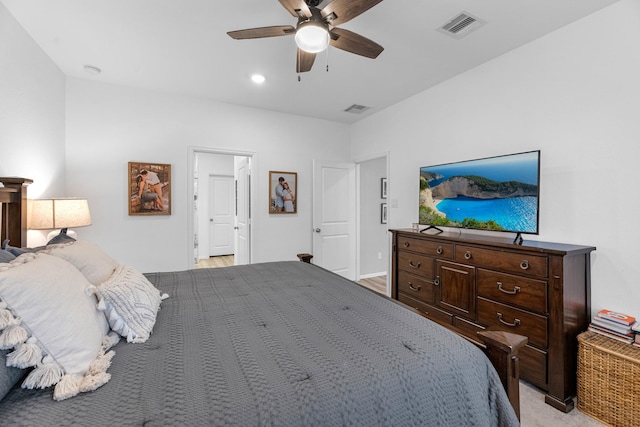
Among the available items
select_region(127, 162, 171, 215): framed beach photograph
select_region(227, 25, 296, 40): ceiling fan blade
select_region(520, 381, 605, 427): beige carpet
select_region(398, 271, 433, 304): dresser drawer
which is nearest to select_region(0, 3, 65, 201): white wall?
select_region(127, 162, 171, 215): framed beach photograph

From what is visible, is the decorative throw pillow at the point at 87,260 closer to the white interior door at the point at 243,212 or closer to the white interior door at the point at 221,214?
the white interior door at the point at 243,212

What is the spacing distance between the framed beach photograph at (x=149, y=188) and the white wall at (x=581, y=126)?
11.5 ft

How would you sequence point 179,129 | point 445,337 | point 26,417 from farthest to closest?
point 179,129 → point 445,337 → point 26,417

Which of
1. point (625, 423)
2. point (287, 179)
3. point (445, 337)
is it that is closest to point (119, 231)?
point (287, 179)

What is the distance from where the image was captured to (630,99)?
1953mm

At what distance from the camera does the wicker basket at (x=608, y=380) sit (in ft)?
5.56

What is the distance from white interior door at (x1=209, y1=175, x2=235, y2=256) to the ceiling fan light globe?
226 inches

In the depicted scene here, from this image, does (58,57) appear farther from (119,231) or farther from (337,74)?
(337,74)

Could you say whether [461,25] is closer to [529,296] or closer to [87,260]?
[529,296]

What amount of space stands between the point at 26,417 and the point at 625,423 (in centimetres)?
285

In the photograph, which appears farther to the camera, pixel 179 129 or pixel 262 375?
pixel 179 129

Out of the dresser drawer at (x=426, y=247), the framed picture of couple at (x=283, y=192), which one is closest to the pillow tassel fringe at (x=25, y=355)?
the dresser drawer at (x=426, y=247)

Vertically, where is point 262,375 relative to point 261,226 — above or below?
below

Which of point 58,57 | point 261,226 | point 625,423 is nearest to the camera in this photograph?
point 625,423
